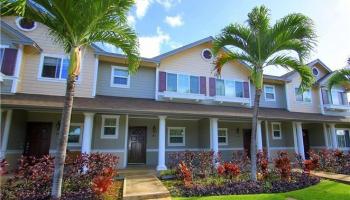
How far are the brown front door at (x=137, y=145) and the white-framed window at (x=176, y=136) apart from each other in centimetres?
168

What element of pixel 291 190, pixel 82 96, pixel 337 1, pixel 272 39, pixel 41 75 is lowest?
pixel 291 190

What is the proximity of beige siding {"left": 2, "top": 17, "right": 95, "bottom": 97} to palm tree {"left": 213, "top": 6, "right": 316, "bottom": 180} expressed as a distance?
23.9ft

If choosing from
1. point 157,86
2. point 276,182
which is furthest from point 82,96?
point 276,182

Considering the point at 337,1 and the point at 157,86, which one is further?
the point at 157,86

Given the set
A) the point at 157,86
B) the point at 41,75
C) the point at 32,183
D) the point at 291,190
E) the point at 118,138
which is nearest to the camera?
the point at 32,183

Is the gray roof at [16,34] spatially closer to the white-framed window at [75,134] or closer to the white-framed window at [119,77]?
the white-framed window at [119,77]

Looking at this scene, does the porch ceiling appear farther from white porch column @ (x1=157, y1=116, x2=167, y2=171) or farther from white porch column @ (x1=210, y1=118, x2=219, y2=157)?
white porch column @ (x1=157, y1=116, x2=167, y2=171)

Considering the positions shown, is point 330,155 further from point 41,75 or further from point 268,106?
point 41,75

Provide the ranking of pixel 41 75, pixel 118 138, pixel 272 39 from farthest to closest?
pixel 118 138 < pixel 41 75 < pixel 272 39

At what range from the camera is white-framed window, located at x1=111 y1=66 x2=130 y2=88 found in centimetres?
1417

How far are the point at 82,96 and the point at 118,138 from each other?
302 centimetres

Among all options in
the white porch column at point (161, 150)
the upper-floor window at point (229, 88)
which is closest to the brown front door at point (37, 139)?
the white porch column at point (161, 150)

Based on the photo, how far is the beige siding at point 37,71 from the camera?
12016 millimetres

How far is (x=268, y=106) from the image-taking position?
1823 cm
